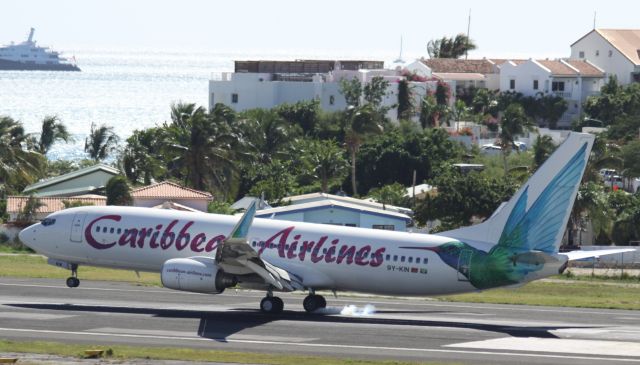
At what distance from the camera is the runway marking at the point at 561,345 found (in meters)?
44.4

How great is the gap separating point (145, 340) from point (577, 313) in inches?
785

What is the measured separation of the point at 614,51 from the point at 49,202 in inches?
4451

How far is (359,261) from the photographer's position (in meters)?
51.8

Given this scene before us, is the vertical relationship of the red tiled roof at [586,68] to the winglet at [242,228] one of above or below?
above

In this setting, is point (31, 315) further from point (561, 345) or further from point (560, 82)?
point (560, 82)

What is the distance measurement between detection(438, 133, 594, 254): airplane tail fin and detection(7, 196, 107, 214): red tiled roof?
152 feet

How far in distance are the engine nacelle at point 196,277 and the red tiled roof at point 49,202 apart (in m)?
→ 41.0

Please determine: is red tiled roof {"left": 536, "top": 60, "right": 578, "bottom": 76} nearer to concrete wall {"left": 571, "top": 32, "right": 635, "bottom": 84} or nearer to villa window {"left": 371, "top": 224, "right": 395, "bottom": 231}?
concrete wall {"left": 571, "top": 32, "right": 635, "bottom": 84}

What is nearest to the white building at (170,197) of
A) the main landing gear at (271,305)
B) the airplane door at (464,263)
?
the main landing gear at (271,305)

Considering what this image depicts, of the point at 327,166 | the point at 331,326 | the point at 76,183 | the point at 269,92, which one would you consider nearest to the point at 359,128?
the point at 327,166

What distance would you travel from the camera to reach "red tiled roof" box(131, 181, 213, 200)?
294 ft

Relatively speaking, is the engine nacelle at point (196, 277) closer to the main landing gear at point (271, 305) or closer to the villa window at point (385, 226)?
the main landing gear at point (271, 305)

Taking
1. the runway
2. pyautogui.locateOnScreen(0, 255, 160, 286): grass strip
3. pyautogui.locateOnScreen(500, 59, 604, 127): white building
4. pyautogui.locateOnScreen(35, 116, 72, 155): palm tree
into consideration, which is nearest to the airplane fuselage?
the runway

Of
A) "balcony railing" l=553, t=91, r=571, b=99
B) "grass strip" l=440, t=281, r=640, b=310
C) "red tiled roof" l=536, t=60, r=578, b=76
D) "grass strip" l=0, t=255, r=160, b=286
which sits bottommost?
"grass strip" l=0, t=255, r=160, b=286
